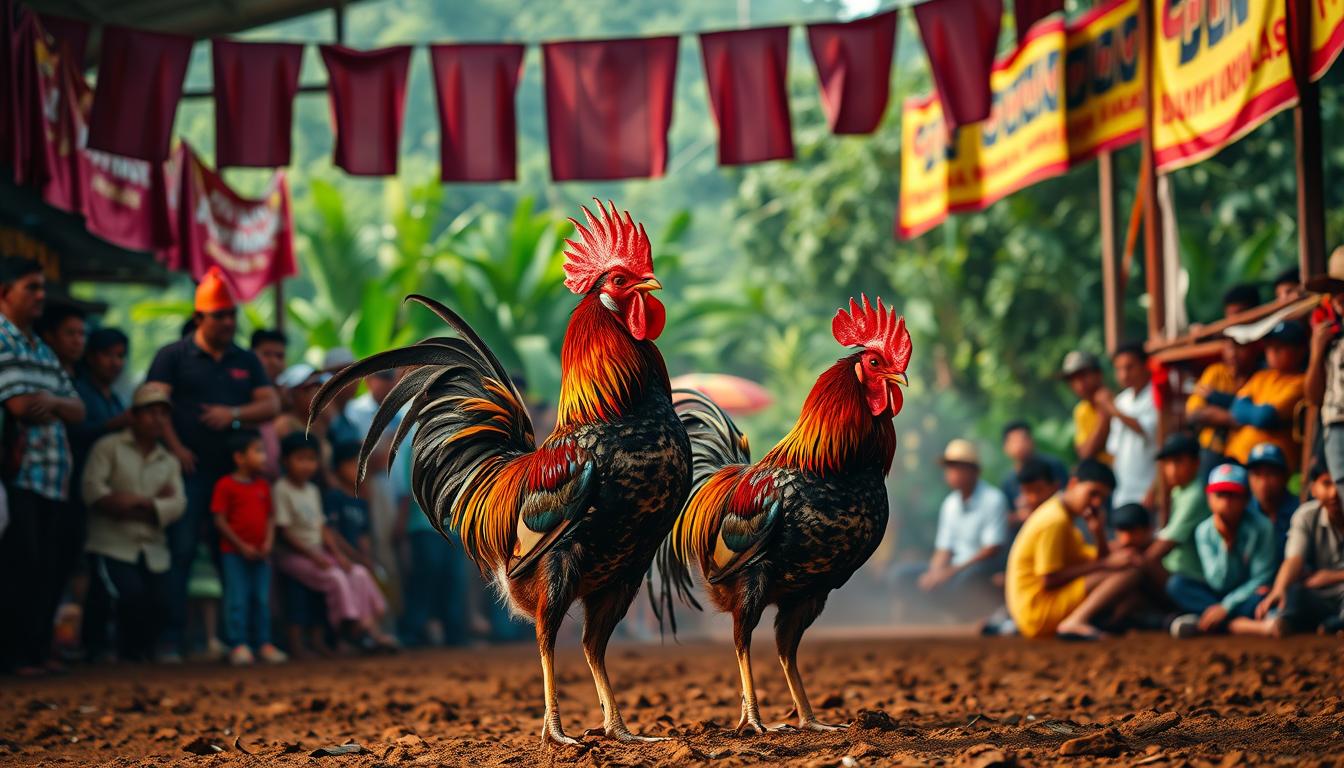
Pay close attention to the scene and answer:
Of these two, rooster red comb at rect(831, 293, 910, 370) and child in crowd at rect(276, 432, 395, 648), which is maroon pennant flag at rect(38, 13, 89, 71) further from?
rooster red comb at rect(831, 293, 910, 370)

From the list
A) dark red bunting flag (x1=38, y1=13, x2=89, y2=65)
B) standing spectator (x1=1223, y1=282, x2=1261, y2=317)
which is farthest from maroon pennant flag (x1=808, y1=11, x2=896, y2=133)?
dark red bunting flag (x1=38, y1=13, x2=89, y2=65)

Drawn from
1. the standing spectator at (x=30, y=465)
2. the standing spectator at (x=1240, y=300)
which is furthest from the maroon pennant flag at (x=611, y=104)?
the standing spectator at (x=30, y=465)

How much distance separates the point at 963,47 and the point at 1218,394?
324 cm

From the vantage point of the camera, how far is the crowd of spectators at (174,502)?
753cm

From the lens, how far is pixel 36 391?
7.44m

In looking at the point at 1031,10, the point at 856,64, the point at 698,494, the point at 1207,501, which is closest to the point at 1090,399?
the point at 1207,501

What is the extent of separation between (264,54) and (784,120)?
4.00m

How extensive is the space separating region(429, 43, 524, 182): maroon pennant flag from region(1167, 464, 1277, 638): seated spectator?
5.86 metres

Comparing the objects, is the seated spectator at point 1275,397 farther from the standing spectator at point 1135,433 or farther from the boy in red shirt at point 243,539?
the boy in red shirt at point 243,539

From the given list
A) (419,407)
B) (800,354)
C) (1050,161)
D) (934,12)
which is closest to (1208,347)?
(1050,161)

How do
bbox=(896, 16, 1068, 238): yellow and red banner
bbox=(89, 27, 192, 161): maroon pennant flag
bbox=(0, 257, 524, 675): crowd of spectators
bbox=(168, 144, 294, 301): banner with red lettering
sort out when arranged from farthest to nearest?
bbox=(168, 144, 294, 301): banner with red lettering
bbox=(896, 16, 1068, 238): yellow and red banner
bbox=(89, 27, 192, 161): maroon pennant flag
bbox=(0, 257, 524, 675): crowd of spectators

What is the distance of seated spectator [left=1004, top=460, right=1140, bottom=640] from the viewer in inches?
352

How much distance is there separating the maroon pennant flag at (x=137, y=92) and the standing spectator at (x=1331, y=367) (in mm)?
7580

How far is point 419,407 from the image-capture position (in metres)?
5.70
